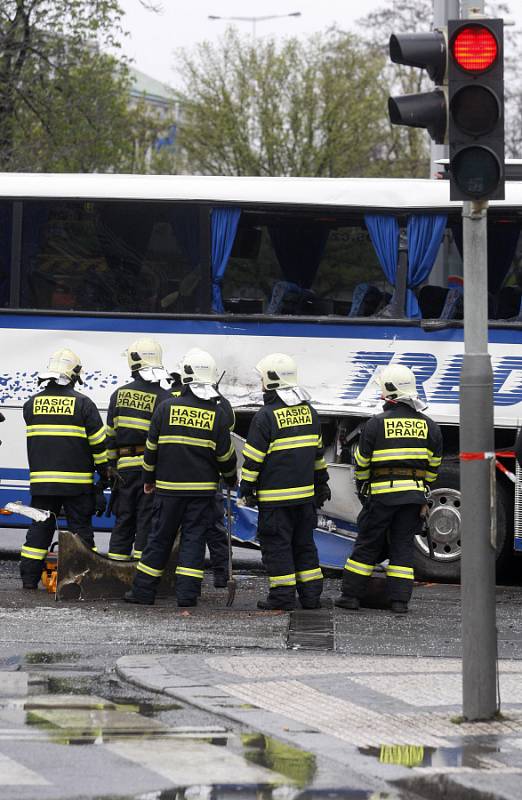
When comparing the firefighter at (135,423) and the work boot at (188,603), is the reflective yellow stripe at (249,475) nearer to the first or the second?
the work boot at (188,603)

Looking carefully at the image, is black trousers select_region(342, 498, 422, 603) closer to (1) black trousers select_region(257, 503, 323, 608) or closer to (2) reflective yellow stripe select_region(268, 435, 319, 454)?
(1) black trousers select_region(257, 503, 323, 608)

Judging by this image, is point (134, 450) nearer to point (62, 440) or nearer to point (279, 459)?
point (62, 440)

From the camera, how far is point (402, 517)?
38.9 feet

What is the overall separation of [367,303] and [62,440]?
10.1ft

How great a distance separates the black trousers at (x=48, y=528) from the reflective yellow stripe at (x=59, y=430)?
1.61 ft

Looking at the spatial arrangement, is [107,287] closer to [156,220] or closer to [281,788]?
[156,220]

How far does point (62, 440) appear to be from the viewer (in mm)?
12211

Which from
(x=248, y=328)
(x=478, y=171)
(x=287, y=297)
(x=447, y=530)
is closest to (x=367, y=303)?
(x=287, y=297)

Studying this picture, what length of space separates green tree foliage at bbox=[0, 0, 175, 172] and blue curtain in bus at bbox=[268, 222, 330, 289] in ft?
59.9

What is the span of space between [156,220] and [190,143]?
3999 centimetres

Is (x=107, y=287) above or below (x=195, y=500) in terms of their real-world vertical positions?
above

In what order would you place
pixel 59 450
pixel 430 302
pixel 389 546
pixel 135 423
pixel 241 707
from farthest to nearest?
pixel 430 302 < pixel 135 423 < pixel 59 450 < pixel 389 546 < pixel 241 707

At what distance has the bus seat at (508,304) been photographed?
1336cm

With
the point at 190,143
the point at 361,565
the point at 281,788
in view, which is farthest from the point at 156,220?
the point at 190,143
